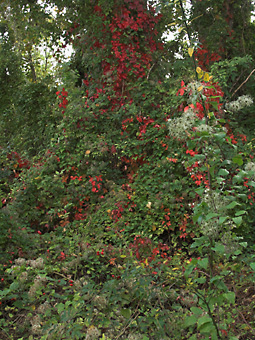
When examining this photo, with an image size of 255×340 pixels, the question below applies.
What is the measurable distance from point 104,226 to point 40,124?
2951mm

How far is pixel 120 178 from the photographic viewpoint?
18.8 ft

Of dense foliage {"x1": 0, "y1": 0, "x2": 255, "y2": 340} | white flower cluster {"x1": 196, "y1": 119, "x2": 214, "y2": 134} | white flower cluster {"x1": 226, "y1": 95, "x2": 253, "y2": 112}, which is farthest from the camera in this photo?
white flower cluster {"x1": 226, "y1": 95, "x2": 253, "y2": 112}

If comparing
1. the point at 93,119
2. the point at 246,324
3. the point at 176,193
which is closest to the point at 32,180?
the point at 93,119

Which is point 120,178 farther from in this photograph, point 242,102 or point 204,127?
point 204,127

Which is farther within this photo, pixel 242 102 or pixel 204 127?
pixel 242 102

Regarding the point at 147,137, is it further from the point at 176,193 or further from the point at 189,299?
the point at 189,299

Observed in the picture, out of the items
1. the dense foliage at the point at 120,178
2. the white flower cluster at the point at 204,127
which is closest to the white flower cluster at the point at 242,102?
the dense foliage at the point at 120,178

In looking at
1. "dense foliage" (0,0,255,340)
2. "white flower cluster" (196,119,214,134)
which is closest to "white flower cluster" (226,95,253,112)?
"dense foliage" (0,0,255,340)

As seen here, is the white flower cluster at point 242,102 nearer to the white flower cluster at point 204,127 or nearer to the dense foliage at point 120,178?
the dense foliage at point 120,178

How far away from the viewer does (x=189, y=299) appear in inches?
122

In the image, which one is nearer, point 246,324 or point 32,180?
point 246,324

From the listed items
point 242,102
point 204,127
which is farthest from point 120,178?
point 204,127

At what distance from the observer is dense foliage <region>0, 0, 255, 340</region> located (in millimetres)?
2922

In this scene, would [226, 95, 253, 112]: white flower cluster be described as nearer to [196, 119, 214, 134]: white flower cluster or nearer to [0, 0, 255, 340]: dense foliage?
[0, 0, 255, 340]: dense foliage
